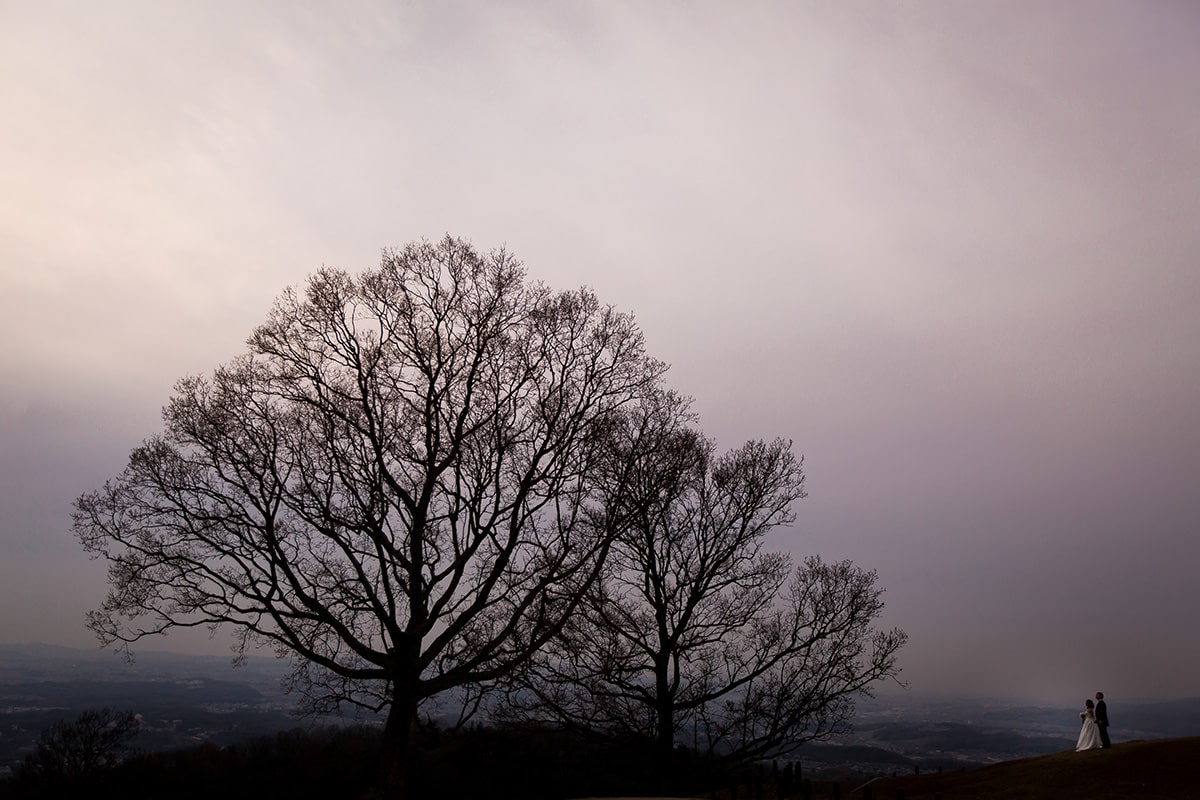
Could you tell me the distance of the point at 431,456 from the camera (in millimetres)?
16656

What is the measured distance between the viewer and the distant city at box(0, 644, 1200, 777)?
41.9 meters

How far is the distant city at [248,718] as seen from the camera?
41875 millimetres

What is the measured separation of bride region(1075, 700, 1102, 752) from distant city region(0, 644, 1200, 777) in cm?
502

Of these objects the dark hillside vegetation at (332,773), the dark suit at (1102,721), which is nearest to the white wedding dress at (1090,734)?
the dark suit at (1102,721)

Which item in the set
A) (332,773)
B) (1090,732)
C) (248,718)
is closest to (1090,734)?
(1090,732)

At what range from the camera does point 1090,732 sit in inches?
1064

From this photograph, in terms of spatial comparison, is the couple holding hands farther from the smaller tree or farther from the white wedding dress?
the smaller tree

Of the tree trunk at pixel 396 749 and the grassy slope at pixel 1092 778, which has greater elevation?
the tree trunk at pixel 396 749

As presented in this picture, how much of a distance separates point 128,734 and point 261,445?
921 inches

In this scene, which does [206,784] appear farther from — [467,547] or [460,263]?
[460,263]

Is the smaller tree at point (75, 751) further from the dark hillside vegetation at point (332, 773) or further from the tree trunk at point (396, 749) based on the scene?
the tree trunk at point (396, 749)

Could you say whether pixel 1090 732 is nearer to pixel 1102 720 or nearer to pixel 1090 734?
pixel 1090 734

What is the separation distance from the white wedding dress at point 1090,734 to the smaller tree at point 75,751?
3623 cm

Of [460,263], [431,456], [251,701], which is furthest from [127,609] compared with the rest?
[251,701]
